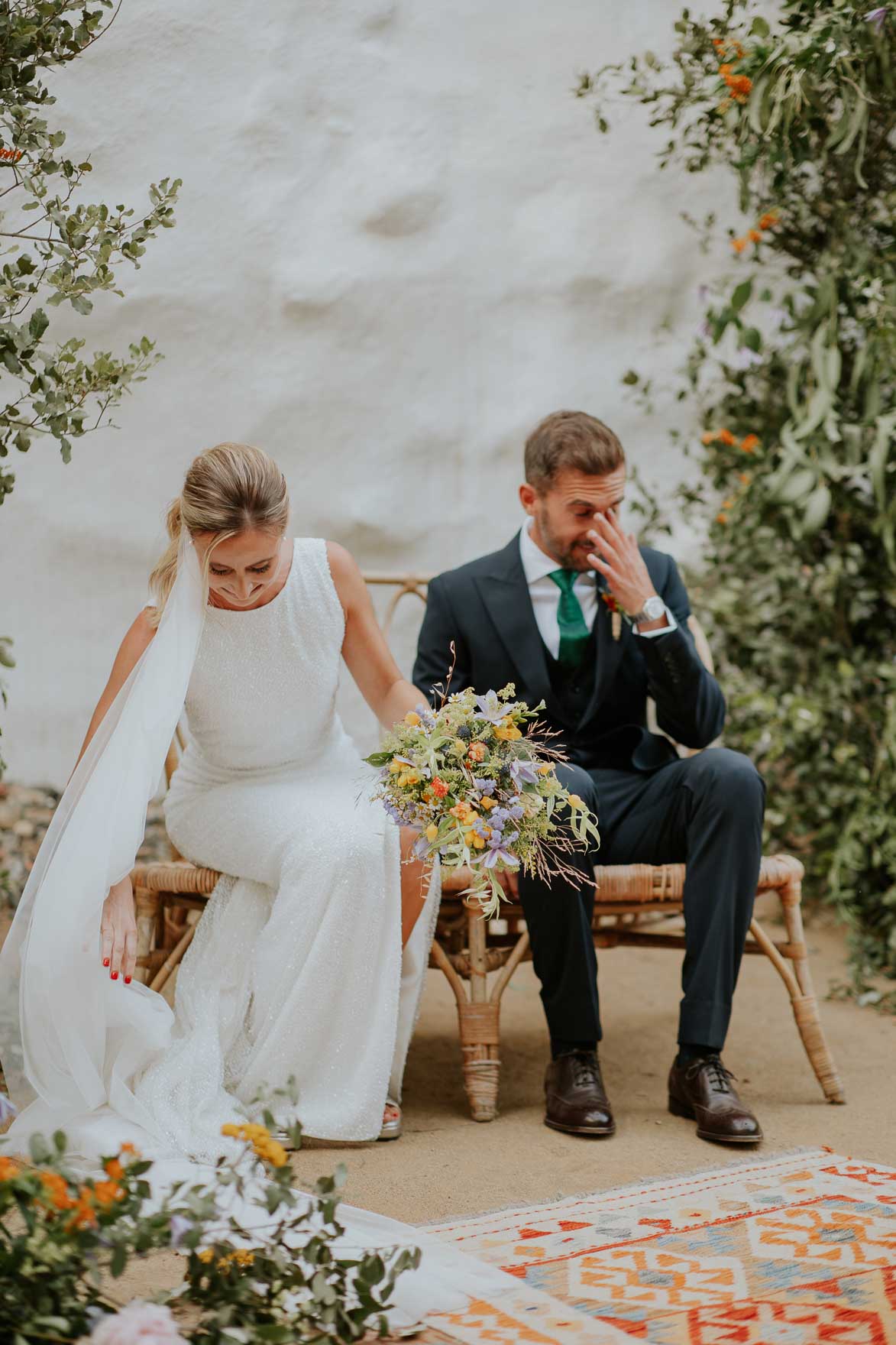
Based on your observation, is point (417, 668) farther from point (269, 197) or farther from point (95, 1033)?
point (269, 197)

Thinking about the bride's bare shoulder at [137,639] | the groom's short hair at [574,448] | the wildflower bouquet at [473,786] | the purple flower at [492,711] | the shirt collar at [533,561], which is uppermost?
the groom's short hair at [574,448]

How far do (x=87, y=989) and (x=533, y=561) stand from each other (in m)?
1.34

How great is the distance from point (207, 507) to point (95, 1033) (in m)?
0.93

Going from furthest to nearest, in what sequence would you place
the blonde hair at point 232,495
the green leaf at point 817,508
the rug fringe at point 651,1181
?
1. the green leaf at point 817,508
2. the blonde hair at point 232,495
3. the rug fringe at point 651,1181

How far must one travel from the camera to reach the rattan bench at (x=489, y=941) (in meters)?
2.66

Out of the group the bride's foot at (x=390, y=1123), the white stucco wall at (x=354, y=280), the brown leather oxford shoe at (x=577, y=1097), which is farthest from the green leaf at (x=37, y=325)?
the white stucco wall at (x=354, y=280)

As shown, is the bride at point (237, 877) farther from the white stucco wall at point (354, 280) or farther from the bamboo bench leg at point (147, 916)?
the white stucco wall at point (354, 280)

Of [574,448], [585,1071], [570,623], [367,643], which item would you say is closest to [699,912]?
[585,1071]

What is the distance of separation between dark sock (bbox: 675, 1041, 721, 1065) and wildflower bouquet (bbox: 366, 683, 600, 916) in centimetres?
61

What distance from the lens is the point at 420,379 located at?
470 centimetres

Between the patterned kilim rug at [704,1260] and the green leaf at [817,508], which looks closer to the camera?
the patterned kilim rug at [704,1260]

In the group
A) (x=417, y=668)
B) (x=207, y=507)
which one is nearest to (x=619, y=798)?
(x=417, y=668)

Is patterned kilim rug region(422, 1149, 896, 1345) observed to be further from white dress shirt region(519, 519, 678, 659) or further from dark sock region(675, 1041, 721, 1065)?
white dress shirt region(519, 519, 678, 659)

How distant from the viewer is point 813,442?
3.83m
